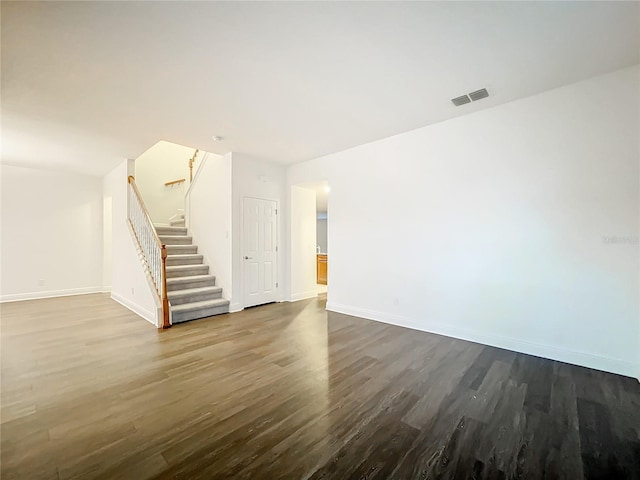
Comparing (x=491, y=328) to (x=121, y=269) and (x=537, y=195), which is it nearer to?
(x=537, y=195)

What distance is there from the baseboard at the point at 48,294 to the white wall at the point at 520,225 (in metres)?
6.71

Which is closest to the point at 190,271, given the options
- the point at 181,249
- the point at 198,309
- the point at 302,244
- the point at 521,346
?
the point at 181,249

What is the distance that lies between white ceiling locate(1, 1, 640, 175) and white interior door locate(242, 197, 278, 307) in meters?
1.82

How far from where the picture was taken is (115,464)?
1.58 meters

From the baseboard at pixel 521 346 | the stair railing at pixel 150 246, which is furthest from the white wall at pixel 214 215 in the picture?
the baseboard at pixel 521 346

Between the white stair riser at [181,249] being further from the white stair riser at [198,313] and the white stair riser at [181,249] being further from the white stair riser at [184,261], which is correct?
the white stair riser at [198,313]

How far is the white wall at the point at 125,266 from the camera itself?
178 inches

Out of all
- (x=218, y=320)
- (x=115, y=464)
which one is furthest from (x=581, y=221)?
(x=218, y=320)

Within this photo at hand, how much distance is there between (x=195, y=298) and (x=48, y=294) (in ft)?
13.7

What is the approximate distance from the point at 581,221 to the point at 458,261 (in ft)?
4.15

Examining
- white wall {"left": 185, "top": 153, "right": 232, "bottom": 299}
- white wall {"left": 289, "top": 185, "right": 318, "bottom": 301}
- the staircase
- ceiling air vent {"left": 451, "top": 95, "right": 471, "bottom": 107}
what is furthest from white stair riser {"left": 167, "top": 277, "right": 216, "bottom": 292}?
ceiling air vent {"left": 451, "top": 95, "right": 471, "bottom": 107}

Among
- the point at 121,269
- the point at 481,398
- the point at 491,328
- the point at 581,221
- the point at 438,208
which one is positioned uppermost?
the point at 438,208

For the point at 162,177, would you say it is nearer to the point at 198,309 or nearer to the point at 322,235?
the point at 198,309

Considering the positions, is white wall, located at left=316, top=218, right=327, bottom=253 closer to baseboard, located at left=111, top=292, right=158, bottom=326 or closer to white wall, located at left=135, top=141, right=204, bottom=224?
white wall, located at left=135, top=141, right=204, bottom=224
